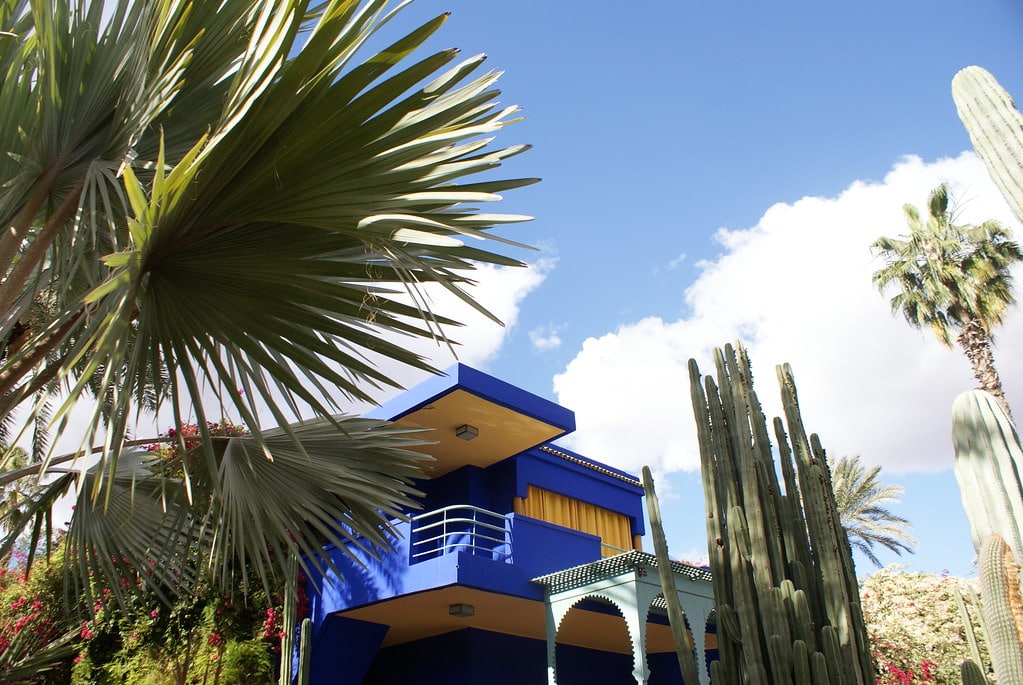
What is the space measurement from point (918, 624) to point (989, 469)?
1389 cm

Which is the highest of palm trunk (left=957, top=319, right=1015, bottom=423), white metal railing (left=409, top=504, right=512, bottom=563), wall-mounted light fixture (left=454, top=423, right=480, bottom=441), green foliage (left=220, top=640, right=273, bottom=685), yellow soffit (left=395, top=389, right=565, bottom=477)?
palm trunk (left=957, top=319, right=1015, bottom=423)

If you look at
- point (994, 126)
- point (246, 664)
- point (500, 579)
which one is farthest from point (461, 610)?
point (994, 126)

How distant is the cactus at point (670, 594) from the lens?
502 cm

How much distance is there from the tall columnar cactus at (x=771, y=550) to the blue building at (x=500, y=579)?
4.62m

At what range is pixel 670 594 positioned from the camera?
5301 mm

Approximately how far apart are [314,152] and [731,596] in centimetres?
405

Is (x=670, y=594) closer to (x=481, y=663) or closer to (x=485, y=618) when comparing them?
(x=485, y=618)

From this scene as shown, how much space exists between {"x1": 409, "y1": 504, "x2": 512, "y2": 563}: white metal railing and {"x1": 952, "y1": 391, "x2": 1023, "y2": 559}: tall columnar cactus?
5885mm

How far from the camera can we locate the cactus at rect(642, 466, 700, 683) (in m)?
5.02

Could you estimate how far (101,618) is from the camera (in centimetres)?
1228

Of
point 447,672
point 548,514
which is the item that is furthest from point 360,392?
point 548,514

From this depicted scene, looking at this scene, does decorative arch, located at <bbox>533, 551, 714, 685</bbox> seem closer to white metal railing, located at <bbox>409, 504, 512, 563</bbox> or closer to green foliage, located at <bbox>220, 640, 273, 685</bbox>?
white metal railing, located at <bbox>409, 504, 512, 563</bbox>

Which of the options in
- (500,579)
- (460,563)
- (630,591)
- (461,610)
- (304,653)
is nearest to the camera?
(460,563)

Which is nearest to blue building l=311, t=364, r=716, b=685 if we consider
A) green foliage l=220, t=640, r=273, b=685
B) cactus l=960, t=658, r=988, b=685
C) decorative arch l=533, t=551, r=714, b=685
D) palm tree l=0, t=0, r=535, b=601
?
decorative arch l=533, t=551, r=714, b=685
